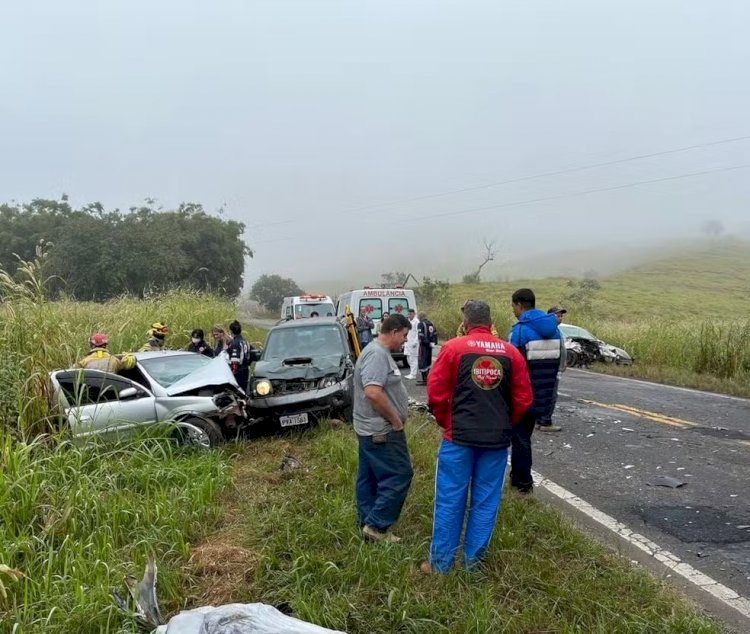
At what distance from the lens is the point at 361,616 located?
3.23m

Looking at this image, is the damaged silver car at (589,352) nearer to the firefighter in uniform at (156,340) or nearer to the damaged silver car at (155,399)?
the firefighter in uniform at (156,340)

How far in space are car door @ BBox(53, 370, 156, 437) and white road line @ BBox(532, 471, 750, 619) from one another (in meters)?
4.37

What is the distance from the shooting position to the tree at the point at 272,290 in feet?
229

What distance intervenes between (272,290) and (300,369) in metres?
64.2

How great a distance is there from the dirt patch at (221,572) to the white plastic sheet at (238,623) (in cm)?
88

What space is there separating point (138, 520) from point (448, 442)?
8.24 feet

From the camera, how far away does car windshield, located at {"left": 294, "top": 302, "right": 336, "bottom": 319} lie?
698 inches

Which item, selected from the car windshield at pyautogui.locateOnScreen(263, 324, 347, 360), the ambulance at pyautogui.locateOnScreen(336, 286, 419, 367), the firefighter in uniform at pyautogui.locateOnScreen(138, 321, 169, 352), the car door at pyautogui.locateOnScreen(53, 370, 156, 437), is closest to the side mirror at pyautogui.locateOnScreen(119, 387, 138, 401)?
the car door at pyautogui.locateOnScreen(53, 370, 156, 437)

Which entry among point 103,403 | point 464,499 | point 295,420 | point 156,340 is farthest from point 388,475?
point 156,340

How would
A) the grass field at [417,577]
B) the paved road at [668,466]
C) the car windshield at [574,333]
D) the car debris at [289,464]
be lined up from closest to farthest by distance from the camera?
the grass field at [417,577] < the paved road at [668,466] < the car debris at [289,464] < the car windshield at [574,333]

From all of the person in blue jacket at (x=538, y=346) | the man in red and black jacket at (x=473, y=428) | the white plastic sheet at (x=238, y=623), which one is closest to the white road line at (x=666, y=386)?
the person in blue jacket at (x=538, y=346)

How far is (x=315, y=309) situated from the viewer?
1798 cm

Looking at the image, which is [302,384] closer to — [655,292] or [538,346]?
[538,346]

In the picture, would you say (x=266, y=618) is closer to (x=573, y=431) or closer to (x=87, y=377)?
(x=87, y=377)
